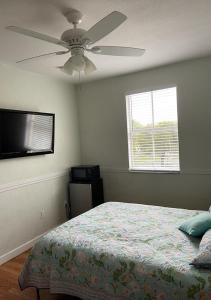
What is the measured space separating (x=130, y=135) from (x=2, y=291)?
2.76 metres

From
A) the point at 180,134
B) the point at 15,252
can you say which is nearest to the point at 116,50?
the point at 180,134

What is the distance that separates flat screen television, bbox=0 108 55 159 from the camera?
2.87 metres

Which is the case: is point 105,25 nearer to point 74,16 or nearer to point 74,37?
point 74,37

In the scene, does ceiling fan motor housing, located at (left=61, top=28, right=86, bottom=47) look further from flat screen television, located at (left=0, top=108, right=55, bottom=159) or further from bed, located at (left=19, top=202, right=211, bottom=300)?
bed, located at (left=19, top=202, right=211, bottom=300)

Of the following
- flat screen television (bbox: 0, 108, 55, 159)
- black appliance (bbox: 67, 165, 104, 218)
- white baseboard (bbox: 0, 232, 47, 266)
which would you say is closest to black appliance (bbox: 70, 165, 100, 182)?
black appliance (bbox: 67, 165, 104, 218)

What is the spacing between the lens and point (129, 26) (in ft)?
7.14

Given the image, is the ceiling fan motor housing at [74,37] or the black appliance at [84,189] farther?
the black appliance at [84,189]

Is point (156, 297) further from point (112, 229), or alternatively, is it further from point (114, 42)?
point (114, 42)

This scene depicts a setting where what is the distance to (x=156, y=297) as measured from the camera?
5.17 ft

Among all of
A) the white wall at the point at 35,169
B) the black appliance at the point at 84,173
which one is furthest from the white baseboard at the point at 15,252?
the black appliance at the point at 84,173

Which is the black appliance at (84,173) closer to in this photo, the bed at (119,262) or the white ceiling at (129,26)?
the bed at (119,262)

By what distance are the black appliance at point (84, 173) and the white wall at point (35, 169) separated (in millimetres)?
158

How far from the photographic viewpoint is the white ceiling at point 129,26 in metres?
1.81

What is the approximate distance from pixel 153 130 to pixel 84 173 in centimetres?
135
